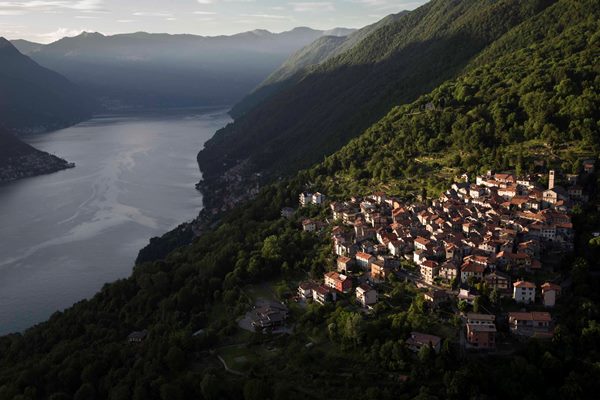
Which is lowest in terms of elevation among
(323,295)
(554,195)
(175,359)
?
(175,359)

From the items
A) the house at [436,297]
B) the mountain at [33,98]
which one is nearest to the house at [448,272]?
the house at [436,297]

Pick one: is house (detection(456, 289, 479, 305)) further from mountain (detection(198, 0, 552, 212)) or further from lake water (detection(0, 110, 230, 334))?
mountain (detection(198, 0, 552, 212))

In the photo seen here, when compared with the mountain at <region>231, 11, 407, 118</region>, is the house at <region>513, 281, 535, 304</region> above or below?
below

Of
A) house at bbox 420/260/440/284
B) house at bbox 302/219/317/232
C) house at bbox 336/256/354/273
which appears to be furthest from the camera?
house at bbox 302/219/317/232

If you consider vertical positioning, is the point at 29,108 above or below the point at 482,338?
above

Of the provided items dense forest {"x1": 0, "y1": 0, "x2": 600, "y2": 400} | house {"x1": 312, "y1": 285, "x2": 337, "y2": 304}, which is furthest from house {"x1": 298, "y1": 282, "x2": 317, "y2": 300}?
dense forest {"x1": 0, "y1": 0, "x2": 600, "y2": 400}

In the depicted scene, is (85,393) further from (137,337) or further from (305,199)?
(305,199)

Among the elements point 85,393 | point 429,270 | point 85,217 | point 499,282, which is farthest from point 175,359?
point 85,217

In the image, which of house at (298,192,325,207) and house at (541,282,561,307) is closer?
house at (541,282,561,307)
